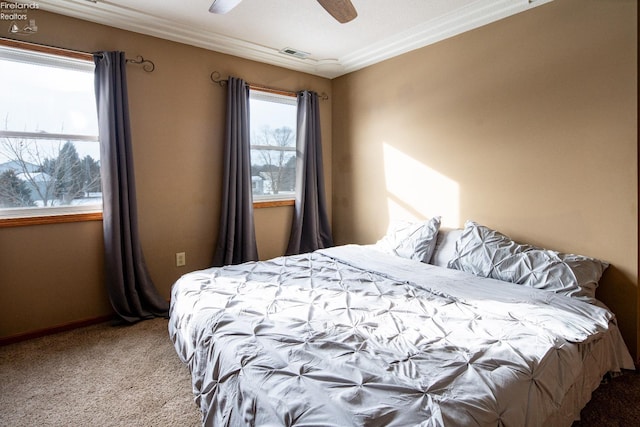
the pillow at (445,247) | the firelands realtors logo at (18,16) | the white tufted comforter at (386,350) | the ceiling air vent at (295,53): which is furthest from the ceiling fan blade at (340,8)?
the firelands realtors logo at (18,16)

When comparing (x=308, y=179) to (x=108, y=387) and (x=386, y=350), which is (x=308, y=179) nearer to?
(x=108, y=387)

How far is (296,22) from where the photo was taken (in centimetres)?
300

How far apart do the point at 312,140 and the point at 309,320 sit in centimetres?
267

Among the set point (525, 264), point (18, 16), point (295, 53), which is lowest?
point (525, 264)

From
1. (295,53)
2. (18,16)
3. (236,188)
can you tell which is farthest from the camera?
(295,53)

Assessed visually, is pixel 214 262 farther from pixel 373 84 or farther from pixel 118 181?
pixel 373 84

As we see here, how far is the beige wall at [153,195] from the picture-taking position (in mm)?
2660

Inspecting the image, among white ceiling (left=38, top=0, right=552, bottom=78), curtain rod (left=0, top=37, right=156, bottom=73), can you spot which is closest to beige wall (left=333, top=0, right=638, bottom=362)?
white ceiling (left=38, top=0, right=552, bottom=78)

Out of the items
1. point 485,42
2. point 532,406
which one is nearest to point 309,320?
point 532,406

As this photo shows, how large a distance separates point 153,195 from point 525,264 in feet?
9.51

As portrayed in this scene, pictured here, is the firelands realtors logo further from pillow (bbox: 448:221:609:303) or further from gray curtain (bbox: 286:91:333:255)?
pillow (bbox: 448:221:609:303)

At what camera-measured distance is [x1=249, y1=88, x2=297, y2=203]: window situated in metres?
3.81

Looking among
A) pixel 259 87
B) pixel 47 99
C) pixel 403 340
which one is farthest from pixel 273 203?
pixel 403 340

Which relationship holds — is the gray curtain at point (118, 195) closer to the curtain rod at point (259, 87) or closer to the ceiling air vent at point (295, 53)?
the curtain rod at point (259, 87)
